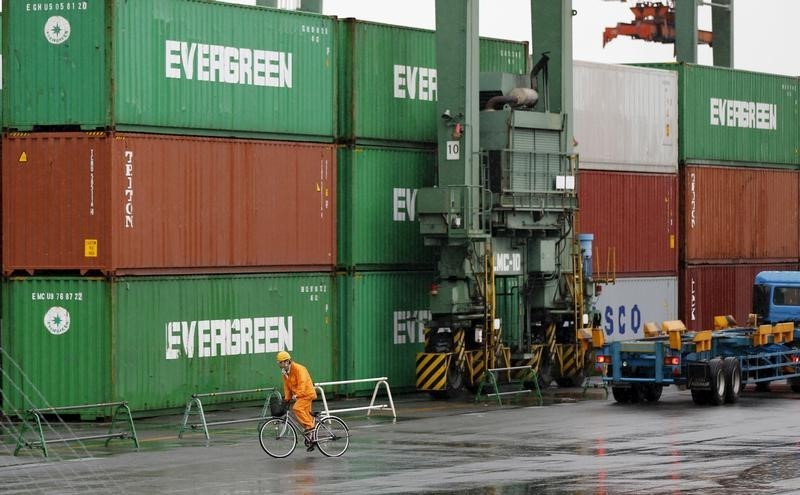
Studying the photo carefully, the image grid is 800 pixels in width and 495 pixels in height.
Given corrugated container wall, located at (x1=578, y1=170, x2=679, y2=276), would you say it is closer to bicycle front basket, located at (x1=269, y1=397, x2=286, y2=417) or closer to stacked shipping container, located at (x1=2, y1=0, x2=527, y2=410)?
stacked shipping container, located at (x1=2, y1=0, x2=527, y2=410)

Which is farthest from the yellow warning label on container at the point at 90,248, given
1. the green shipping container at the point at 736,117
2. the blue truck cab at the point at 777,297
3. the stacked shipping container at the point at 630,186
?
the green shipping container at the point at 736,117

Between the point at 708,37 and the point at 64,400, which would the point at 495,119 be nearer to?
the point at 64,400

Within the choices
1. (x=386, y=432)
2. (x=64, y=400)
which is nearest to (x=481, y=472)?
(x=386, y=432)

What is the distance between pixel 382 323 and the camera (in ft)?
123

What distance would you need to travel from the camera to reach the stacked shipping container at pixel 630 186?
4291cm

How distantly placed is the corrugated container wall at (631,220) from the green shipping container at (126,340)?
1218 centimetres

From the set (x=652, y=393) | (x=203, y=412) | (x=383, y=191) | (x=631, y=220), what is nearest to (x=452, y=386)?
(x=652, y=393)

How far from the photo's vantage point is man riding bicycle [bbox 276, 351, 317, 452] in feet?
83.9

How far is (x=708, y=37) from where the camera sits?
6500cm

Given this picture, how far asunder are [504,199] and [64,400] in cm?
1113

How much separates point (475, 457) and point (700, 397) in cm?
1051

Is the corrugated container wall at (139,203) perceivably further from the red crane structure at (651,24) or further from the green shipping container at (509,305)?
the red crane structure at (651,24)

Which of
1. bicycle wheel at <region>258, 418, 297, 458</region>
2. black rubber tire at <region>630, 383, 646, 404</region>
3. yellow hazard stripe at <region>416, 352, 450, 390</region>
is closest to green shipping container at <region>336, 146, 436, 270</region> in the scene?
yellow hazard stripe at <region>416, 352, 450, 390</region>

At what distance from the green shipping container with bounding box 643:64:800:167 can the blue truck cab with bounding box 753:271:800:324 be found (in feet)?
27.9
